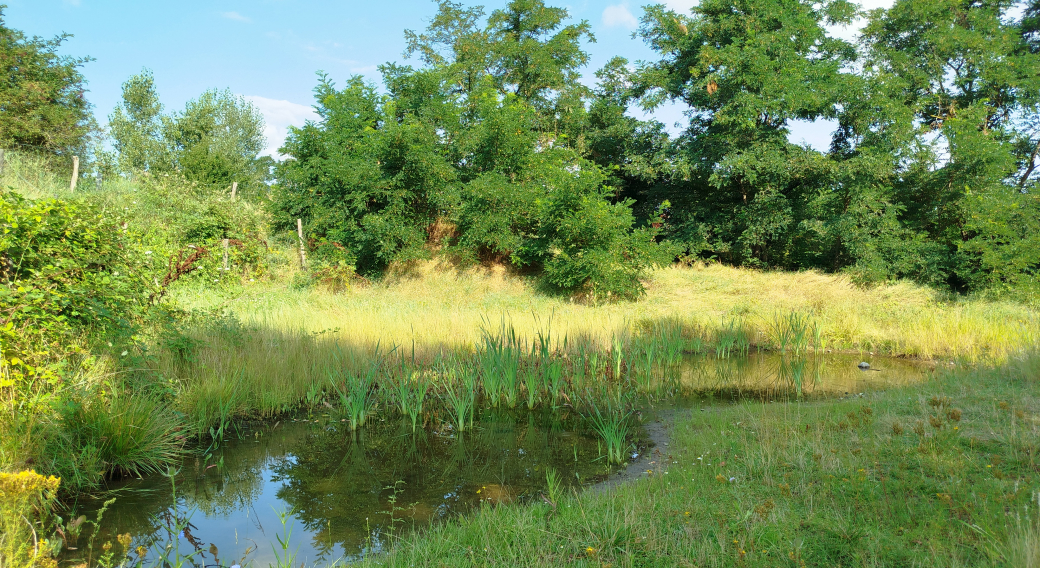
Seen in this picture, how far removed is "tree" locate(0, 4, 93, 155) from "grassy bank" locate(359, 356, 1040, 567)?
33.5m

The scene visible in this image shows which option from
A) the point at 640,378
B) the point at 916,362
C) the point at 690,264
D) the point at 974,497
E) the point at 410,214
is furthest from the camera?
the point at 690,264

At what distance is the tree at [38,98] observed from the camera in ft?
85.6

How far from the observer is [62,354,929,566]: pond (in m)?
3.65

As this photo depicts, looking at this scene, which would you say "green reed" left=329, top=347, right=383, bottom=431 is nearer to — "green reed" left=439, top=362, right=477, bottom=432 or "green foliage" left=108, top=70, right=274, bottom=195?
"green reed" left=439, top=362, right=477, bottom=432

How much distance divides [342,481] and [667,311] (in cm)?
1023

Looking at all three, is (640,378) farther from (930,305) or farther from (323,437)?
(930,305)

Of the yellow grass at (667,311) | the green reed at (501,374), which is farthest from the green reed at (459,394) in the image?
the yellow grass at (667,311)

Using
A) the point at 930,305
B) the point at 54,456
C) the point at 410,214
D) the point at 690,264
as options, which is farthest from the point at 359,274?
the point at 930,305

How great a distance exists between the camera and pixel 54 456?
4.13 meters

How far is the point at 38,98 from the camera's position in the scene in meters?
26.8

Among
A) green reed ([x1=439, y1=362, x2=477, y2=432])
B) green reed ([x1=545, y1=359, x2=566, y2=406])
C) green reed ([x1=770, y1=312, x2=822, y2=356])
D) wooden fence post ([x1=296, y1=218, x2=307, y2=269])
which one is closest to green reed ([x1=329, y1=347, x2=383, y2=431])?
green reed ([x1=439, y1=362, x2=477, y2=432])

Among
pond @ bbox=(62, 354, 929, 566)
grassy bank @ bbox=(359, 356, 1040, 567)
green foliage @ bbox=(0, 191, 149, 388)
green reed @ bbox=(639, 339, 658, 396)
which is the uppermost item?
green foliage @ bbox=(0, 191, 149, 388)

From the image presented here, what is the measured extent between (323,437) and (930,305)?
14434mm

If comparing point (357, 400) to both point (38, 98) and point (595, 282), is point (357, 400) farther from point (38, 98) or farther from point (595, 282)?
point (38, 98)
